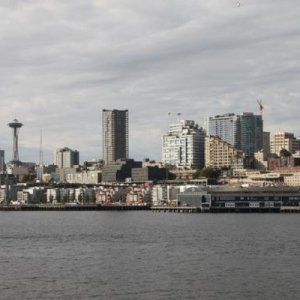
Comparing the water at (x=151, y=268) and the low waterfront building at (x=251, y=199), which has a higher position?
the low waterfront building at (x=251, y=199)

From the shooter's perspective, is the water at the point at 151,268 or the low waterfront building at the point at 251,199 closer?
the water at the point at 151,268

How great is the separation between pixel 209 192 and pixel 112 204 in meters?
52.7

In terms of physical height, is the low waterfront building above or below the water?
above

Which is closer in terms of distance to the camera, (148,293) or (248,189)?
(148,293)

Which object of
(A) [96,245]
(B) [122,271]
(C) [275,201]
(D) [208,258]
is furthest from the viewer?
(C) [275,201]

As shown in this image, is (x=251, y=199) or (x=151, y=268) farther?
(x=251, y=199)

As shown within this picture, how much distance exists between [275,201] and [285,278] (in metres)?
102

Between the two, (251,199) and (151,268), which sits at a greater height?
(251,199)

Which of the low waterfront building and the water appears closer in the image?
the water

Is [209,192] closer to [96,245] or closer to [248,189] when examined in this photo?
[248,189]

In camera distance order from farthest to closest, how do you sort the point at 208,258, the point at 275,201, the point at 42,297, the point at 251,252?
the point at 275,201 → the point at 251,252 → the point at 208,258 → the point at 42,297

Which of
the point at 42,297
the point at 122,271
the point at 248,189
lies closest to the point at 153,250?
Result: the point at 122,271

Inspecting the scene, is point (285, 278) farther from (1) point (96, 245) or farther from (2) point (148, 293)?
(1) point (96, 245)

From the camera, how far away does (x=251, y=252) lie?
5497 centimetres
